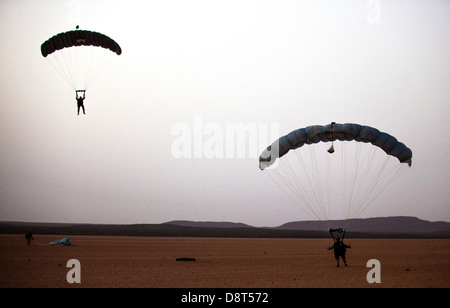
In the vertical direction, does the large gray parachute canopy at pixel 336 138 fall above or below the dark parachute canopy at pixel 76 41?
below

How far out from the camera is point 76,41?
1041 inches

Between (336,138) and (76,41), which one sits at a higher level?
(76,41)

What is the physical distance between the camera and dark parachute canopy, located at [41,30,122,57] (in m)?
26.4

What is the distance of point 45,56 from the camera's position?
27203 mm

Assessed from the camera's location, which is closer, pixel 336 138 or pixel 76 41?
pixel 336 138

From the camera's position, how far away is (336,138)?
25.5 meters

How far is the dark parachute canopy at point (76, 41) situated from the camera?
2641cm

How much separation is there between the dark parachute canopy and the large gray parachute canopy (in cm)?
Result: 1020

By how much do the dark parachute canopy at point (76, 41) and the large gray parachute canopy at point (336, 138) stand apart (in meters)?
10.2

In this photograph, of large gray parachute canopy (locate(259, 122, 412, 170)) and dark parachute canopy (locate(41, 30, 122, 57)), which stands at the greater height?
dark parachute canopy (locate(41, 30, 122, 57))

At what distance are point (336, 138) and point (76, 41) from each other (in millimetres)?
14048
